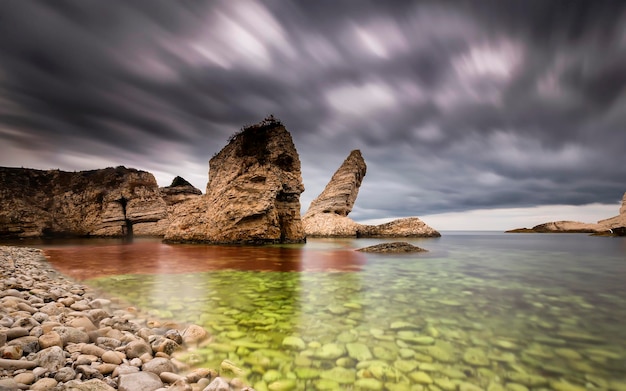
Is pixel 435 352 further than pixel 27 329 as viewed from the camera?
Yes

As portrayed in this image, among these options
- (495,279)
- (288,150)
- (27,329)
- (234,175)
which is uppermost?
(288,150)

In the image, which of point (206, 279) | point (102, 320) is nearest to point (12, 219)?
point (206, 279)

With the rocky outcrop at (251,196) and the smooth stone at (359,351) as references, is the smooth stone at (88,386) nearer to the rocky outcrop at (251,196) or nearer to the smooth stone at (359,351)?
the smooth stone at (359,351)

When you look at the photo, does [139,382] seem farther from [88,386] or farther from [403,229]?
[403,229]

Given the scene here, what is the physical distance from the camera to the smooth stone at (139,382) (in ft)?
7.32

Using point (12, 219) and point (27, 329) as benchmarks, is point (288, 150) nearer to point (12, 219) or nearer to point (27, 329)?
point (27, 329)

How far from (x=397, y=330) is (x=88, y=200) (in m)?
50.8

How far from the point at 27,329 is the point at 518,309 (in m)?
7.68

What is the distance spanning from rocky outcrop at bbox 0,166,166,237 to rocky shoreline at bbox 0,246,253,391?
4204 cm

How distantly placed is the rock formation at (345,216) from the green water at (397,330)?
34.8 metres

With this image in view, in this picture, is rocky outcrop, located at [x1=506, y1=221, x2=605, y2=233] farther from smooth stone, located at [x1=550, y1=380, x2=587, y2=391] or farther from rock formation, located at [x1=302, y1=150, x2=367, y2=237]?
smooth stone, located at [x1=550, y1=380, x2=587, y2=391]

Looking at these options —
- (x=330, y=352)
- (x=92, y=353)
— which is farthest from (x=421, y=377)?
(x=92, y=353)

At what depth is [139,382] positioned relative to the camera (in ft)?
7.62

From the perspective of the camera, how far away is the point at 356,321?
445cm
